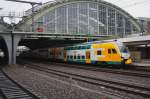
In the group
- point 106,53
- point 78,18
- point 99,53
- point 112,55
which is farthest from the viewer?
point 78,18

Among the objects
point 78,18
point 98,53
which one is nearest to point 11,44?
point 98,53

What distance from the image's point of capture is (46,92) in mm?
14336

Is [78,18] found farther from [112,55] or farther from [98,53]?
[112,55]

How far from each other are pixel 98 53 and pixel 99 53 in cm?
24

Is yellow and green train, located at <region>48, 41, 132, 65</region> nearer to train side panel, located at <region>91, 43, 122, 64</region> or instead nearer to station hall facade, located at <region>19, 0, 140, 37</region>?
train side panel, located at <region>91, 43, 122, 64</region>

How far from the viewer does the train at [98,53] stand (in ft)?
92.1

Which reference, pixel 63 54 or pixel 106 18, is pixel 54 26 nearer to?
pixel 106 18

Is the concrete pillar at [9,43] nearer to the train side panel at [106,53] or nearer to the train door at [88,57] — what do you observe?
the train door at [88,57]

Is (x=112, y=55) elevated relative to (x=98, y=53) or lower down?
lower down

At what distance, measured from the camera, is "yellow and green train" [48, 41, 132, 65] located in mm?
28031

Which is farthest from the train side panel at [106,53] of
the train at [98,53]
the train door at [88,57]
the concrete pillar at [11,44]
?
the concrete pillar at [11,44]

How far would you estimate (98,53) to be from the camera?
101ft

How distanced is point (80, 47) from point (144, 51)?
27.7 m

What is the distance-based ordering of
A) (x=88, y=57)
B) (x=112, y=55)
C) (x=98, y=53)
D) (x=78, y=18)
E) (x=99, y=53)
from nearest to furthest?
1. (x=112, y=55)
2. (x=99, y=53)
3. (x=98, y=53)
4. (x=88, y=57)
5. (x=78, y=18)
